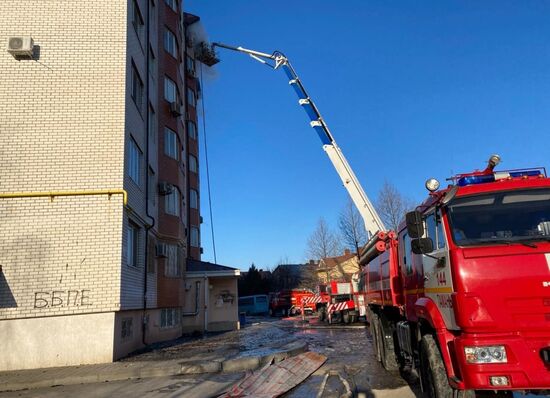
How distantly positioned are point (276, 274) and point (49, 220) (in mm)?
64030

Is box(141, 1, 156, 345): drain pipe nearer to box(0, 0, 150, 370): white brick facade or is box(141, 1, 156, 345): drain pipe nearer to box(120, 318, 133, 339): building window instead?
box(0, 0, 150, 370): white brick facade

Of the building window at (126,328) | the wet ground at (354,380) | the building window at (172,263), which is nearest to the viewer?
the wet ground at (354,380)

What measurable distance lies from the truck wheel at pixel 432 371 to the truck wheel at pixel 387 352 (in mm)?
3645

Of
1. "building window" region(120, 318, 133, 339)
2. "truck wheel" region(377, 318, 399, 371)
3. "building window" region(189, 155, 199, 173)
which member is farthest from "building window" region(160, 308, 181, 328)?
"building window" region(189, 155, 199, 173)

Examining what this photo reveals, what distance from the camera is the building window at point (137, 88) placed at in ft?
49.1

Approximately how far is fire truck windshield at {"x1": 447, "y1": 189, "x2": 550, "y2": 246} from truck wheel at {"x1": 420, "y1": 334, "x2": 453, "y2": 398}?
1.40m

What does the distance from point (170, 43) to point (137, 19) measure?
6.15 metres

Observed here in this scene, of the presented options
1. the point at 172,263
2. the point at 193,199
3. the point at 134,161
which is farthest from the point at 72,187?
the point at 193,199

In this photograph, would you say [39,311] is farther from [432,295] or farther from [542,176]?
[542,176]

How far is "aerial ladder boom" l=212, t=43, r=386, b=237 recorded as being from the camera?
16156mm

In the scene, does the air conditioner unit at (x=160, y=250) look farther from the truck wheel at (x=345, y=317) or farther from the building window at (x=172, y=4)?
the truck wheel at (x=345, y=317)

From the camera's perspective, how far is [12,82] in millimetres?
12539

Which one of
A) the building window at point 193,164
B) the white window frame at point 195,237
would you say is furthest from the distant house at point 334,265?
the building window at point 193,164

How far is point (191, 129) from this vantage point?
119 ft
